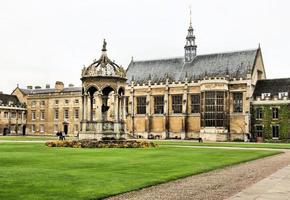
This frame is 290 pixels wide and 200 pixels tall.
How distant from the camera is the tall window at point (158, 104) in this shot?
3036 inches

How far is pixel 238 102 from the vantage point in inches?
2707

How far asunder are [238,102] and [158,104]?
15181 mm

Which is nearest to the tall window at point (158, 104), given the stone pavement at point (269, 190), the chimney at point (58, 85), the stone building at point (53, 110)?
the stone building at point (53, 110)

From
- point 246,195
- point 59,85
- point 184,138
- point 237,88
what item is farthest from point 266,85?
point 246,195

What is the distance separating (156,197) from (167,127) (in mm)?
62631

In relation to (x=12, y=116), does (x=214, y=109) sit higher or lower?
higher

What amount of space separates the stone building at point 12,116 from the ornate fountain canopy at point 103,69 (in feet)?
169

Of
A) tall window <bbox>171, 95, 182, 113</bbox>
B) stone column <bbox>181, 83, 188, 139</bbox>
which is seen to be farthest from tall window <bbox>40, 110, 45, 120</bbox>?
stone column <bbox>181, 83, 188, 139</bbox>

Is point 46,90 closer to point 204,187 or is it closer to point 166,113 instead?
point 166,113

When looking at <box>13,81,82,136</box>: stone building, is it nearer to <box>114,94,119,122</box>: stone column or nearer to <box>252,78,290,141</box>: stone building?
<box>252,78,290,141</box>: stone building

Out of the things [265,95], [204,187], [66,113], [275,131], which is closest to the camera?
[204,187]

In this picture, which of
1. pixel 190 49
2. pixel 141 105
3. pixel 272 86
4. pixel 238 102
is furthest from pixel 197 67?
pixel 272 86

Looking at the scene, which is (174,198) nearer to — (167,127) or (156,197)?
(156,197)

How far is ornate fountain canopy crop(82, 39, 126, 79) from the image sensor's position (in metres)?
43.0
